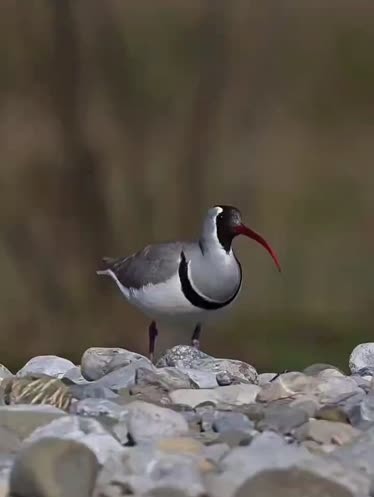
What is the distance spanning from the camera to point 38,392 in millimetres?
2895

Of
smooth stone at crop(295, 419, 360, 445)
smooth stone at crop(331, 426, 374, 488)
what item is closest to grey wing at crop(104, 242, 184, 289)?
smooth stone at crop(295, 419, 360, 445)

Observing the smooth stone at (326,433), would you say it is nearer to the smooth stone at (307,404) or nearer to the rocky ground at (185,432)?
the rocky ground at (185,432)

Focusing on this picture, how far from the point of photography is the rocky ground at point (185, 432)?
2191mm

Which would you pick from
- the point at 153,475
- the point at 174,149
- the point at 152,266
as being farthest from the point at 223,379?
the point at 174,149

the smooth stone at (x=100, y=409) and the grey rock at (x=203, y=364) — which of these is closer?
the smooth stone at (x=100, y=409)

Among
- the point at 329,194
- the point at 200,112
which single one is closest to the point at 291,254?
the point at 329,194

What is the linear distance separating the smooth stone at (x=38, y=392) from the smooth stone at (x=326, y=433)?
54 centimetres

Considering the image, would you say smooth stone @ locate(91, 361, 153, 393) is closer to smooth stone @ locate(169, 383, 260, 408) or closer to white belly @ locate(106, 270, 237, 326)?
smooth stone @ locate(169, 383, 260, 408)

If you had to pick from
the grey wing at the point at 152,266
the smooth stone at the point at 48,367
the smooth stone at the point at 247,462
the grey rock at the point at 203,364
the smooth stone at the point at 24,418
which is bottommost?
the smooth stone at the point at 48,367

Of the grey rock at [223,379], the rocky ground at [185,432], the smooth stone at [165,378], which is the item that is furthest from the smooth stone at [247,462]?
the grey rock at [223,379]

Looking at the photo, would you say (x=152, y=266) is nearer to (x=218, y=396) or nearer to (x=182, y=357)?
(x=182, y=357)

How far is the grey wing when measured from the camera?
3779 mm

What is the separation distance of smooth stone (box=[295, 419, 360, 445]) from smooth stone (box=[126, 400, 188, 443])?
0.23 m

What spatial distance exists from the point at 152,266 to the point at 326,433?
1363mm
